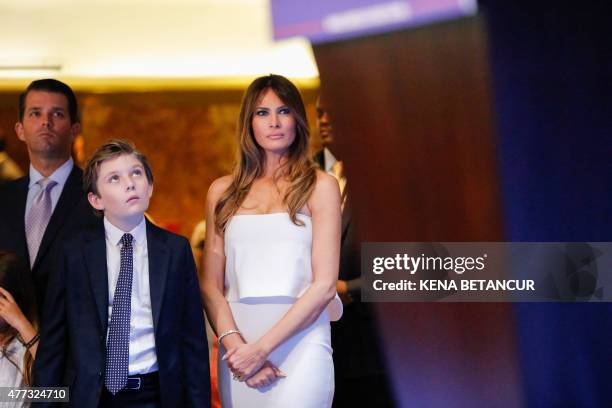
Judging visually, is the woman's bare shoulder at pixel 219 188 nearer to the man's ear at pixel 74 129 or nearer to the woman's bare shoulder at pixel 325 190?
the woman's bare shoulder at pixel 325 190

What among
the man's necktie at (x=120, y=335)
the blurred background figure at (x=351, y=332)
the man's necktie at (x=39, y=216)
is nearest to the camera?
the man's necktie at (x=120, y=335)

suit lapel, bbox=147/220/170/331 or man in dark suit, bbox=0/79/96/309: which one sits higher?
man in dark suit, bbox=0/79/96/309

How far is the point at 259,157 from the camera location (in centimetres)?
340

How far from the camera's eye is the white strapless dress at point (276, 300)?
10.5ft

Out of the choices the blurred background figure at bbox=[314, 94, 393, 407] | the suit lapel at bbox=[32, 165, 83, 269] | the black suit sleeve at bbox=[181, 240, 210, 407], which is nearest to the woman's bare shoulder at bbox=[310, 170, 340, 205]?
the black suit sleeve at bbox=[181, 240, 210, 407]

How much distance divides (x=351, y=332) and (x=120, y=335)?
140 cm

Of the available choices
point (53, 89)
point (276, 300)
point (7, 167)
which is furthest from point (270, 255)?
point (7, 167)

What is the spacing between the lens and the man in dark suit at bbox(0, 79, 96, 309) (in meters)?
3.64

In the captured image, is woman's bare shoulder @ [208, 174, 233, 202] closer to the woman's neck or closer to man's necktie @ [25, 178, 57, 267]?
the woman's neck

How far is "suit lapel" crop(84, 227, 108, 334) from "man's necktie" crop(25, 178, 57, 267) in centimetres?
71

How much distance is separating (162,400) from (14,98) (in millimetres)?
1961

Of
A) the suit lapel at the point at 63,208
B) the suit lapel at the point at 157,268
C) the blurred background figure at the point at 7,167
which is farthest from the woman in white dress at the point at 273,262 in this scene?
the blurred background figure at the point at 7,167

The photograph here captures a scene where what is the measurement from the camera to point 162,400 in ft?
9.71

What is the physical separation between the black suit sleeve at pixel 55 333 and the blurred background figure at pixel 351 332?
Result: 4.37 ft
